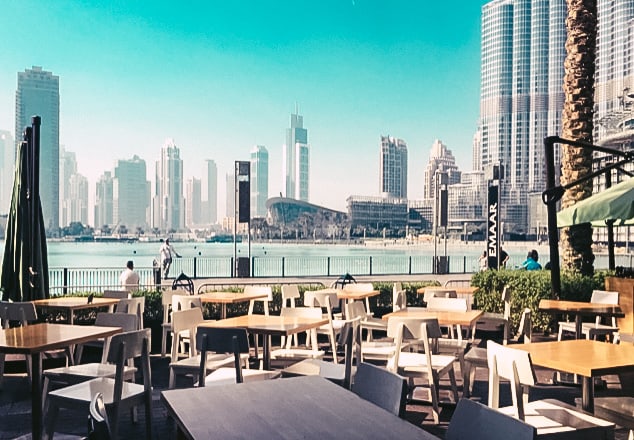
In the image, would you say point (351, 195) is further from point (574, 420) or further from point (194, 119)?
point (574, 420)

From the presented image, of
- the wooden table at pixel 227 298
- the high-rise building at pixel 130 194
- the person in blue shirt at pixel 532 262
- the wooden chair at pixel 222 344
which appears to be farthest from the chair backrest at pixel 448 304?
the high-rise building at pixel 130 194

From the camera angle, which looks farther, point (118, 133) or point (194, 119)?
point (118, 133)

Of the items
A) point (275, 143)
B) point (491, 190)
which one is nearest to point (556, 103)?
point (275, 143)

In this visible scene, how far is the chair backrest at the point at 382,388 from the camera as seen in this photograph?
2.51 metres

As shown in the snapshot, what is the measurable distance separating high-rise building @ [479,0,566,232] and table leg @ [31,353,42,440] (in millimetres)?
86488

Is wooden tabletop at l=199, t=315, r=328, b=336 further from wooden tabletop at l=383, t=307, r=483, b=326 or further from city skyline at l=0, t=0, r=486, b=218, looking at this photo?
city skyline at l=0, t=0, r=486, b=218

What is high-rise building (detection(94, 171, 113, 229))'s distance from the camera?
78.6 m

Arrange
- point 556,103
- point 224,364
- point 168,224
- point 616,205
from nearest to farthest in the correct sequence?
point 224,364, point 616,205, point 168,224, point 556,103

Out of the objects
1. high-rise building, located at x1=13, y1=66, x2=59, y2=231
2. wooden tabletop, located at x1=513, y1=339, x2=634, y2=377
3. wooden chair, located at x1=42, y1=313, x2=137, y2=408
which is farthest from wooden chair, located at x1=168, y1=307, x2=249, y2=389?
high-rise building, located at x1=13, y1=66, x2=59, y2=231

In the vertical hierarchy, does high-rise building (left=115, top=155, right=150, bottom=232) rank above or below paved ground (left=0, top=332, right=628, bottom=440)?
above

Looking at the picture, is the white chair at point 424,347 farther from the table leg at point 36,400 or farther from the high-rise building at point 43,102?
the high-rise building at point 43,102

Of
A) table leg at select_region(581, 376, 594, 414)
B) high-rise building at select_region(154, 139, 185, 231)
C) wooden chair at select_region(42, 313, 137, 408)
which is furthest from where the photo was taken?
high-rise building at select_region(154, 139, 185, 231)

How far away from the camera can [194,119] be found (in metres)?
66.5

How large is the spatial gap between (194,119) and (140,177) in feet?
89.5
